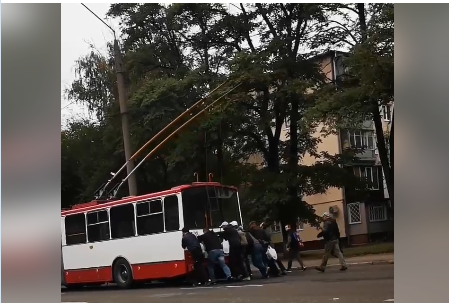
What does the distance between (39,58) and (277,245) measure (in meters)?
3.09

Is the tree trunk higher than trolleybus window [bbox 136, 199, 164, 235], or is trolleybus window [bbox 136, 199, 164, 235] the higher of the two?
the tree trunk

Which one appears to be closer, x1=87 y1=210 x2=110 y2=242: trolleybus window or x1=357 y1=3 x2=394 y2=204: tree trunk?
x1=357 y1=3 x2=394 y2=204: tree trunk

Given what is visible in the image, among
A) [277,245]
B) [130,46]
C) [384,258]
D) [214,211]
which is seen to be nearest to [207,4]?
[130,46]

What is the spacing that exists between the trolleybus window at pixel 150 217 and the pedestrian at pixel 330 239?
159 cm

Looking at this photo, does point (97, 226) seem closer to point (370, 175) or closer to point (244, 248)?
point (244, 248)

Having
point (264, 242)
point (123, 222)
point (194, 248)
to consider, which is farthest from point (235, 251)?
point (123, 222)

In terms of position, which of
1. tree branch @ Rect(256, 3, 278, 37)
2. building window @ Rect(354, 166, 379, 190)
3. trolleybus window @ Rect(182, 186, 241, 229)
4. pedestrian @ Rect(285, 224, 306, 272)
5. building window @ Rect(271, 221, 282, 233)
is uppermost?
tree branch @ Rect(256, 3, 278, 37)

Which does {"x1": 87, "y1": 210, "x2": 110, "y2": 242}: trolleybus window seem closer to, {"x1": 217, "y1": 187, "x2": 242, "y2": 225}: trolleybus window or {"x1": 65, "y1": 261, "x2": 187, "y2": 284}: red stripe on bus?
{"x1": 65, "y1": 261, "x2": 187, "y2": 284}: red stripe on bus

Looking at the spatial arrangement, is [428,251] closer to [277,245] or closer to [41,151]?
[277,245]

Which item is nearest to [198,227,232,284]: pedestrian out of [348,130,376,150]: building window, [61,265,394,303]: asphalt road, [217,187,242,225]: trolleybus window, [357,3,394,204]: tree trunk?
[61,265,394,303]: asphalt road

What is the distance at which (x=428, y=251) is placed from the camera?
17.2ft

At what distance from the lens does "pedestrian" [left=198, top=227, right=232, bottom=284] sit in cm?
527

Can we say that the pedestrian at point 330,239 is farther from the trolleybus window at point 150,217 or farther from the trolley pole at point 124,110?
the trolley pole at point 124,110

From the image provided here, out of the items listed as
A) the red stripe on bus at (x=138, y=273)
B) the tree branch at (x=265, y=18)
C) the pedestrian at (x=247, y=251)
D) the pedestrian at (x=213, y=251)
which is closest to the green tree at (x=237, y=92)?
the tree branch at (x=265, y=18)
